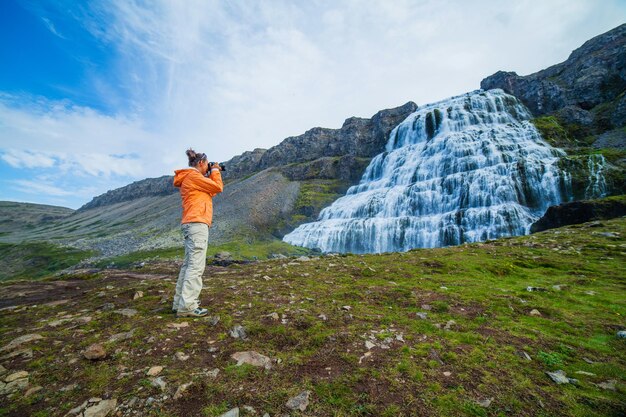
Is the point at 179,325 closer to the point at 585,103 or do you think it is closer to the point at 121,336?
the point at 121,336

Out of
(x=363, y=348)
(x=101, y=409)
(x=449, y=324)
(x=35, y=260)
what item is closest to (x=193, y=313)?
(x=101, y=409)

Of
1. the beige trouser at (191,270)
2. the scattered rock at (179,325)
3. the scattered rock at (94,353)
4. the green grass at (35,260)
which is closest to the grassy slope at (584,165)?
the beige trouser at (191,270)

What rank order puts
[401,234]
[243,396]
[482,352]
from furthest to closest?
[401,234], [482,352], [243,396]

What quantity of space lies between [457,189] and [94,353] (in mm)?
43586

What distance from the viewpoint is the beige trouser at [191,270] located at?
7051 mm

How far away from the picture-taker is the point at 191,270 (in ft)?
24.1

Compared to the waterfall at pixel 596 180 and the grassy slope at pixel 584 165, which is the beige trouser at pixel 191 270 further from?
the waterfall at pixel 596 180

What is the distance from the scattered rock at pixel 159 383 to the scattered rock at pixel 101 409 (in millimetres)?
469

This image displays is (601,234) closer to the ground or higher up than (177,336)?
higher up

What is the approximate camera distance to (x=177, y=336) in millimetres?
5637

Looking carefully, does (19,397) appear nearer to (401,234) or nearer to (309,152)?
(401,234)

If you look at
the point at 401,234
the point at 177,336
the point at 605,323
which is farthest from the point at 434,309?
the point at 401,234

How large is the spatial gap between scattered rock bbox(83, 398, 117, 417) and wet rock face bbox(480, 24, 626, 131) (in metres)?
74.2

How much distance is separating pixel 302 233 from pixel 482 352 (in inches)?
1991
